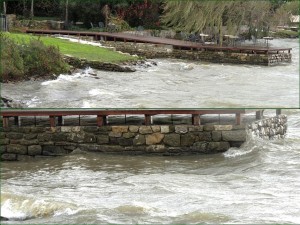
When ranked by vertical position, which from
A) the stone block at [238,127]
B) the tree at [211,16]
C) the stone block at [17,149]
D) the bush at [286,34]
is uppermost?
the tree at [211,16]

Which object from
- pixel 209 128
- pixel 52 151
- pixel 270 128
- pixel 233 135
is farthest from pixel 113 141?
pixel 270 128

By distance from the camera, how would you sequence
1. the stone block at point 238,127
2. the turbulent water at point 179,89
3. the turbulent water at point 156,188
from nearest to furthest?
the turbulent water at point 179,89 → the turbulent water at point 156,188 → the stone block at point 238,127

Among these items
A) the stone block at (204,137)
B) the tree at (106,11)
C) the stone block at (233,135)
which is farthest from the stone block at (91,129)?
the tree at (106,11)

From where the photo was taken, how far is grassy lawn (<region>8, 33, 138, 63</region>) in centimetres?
316

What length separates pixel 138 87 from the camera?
11.5 feet

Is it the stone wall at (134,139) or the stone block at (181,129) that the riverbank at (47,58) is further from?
the stone block at (181,129)

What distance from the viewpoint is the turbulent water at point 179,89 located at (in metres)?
3.31

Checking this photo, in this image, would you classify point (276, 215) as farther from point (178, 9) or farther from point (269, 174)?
point (178, 9)

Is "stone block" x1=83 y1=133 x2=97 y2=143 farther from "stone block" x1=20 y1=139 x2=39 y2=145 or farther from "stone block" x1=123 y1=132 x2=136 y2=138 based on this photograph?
"stone block" x1=20 y1=139 x2=39 y2=145

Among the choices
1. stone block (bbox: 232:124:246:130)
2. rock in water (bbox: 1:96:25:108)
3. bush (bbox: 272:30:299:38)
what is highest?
bush (bbox: 272:30:299:38)

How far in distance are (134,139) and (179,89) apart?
25.4ft

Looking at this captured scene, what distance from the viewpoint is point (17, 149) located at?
10.6 m

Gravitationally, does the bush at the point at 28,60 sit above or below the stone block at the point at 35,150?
above

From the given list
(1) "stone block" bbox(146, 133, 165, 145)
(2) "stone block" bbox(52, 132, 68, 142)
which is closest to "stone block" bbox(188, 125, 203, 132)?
(1) "stone block" bbox(146, 133, 165, 145)
